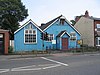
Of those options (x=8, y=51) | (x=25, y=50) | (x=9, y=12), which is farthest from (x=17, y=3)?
(x=8, y=51)

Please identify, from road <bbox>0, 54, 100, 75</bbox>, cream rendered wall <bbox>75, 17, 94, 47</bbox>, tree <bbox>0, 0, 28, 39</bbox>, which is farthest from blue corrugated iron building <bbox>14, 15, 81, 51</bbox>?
road <bbox>0, 54, 100, 75</bbox>

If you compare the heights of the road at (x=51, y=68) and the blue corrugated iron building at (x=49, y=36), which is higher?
the blue corrugated iron building at (x=49, y=36)

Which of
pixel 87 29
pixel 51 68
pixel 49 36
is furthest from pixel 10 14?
pixel 51 68

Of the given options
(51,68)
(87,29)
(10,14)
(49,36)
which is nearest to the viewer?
(51,68)

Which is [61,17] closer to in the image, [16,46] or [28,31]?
[28,31]

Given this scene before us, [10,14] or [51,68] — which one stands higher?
[10,14]

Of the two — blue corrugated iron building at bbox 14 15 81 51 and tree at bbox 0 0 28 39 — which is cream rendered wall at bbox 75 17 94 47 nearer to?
blue corrugated iron building at bbox 14 15 81 51

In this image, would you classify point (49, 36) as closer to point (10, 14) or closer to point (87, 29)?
point (87, 29)

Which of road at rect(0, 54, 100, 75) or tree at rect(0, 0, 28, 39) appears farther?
tree at rect(0, 0, 28, 39)

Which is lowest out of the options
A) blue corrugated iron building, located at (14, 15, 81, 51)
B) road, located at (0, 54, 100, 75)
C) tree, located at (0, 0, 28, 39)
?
road, located at (0, 54, 100, 75)

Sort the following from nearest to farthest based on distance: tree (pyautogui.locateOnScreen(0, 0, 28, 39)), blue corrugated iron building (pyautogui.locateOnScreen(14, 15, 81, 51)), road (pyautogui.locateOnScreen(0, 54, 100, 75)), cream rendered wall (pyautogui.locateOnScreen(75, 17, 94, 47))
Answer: road (pyautogui.locateOnScreen(0, 54, 100, 75))
blue corrugated iron building (pyautogui.locateOnScreen(14, 15, 81, 51))
cream rendered wall (pyautogui.locateOnScreen(75, 17, 94, 47))
tree (pyautogui.locateOnScreen(0, 0, 28, 39))

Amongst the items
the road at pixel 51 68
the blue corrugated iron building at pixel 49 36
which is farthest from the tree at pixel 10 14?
the road at pixel 51 68

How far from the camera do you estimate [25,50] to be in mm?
42531

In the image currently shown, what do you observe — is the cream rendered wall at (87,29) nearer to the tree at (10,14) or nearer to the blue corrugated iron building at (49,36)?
the blue corrugated iron building at (49,36)
